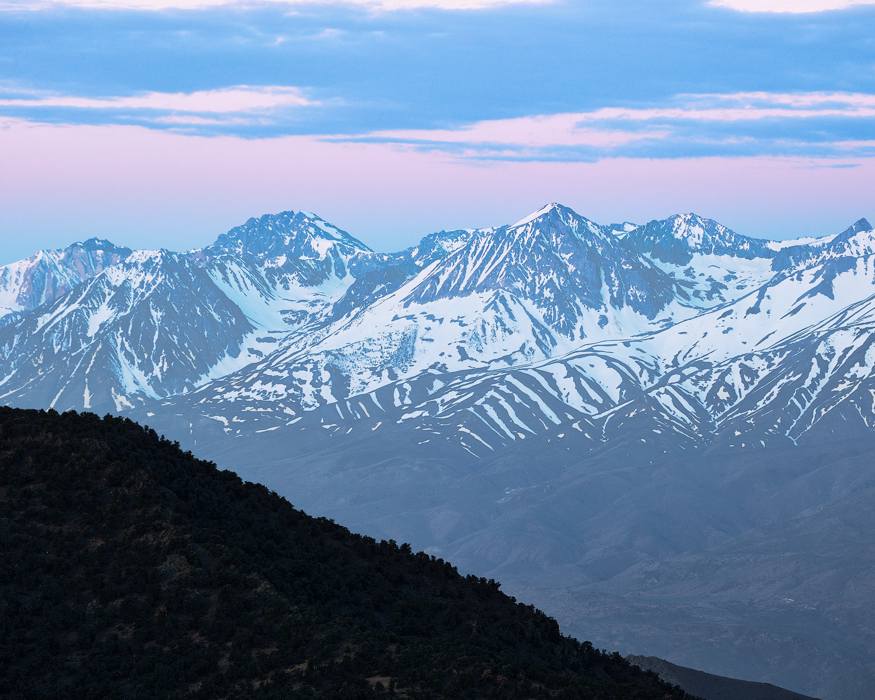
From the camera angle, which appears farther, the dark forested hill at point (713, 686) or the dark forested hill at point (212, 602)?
the dark forested hill at point (713, 686)

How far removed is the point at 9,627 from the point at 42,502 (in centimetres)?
920

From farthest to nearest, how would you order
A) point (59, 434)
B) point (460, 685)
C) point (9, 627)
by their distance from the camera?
point (59, 434)
point (9, 627)
point (460, 685)

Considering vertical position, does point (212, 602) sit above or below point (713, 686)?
below

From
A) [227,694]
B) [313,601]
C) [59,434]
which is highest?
[59,434]

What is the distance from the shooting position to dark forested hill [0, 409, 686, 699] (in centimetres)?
5403

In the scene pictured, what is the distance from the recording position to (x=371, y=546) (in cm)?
7469

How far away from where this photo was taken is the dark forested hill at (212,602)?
54031mm

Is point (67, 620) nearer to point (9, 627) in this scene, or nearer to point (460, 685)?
point (9, 627)

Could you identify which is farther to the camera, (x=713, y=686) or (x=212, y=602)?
(x=713, y=686)

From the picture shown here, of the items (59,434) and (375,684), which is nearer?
(375,684)

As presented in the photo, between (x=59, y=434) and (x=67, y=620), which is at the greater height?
(x=59, y=434)

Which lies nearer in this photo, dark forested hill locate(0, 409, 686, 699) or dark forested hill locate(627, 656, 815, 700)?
dark forested hill locate(0, 409, 686, 699)

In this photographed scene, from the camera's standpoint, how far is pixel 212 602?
58938mm

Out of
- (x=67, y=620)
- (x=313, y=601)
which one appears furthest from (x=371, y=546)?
(x=67, y=620)
